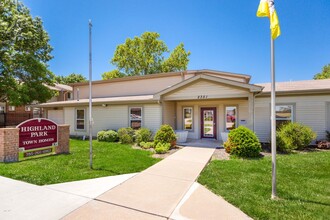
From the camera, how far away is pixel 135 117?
45.1ft

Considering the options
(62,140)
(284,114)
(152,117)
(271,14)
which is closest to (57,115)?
(62,140)

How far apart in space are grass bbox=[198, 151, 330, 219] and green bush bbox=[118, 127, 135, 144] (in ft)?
22.1

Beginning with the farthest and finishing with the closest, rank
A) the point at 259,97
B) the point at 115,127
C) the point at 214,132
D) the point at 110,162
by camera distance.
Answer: the point at 115,127 → the point at 214,132 → the point at 259,97 → the point at 110,162

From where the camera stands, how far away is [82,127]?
51.6 ft

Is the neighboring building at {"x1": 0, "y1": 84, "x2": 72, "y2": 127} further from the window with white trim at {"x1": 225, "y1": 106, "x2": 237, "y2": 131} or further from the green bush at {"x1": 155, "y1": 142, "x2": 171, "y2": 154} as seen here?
the window with white trim at {"x1": 225, "y1": 106, "x2": 237, "y2": 131}

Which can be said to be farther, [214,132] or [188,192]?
[214,132]

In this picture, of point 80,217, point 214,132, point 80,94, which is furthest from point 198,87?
point 80,94

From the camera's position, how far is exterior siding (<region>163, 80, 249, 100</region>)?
10.3m

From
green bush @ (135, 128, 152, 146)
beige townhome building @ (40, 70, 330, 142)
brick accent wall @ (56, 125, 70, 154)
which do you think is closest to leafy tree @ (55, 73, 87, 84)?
beige townhome building @ (40, 70, 330, 142)

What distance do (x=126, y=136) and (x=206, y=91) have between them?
609 cm

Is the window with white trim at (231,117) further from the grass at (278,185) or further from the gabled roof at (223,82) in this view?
the grass at (278,185)

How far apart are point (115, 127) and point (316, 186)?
1253cm

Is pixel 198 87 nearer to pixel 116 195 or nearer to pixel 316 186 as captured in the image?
pixel 316 186

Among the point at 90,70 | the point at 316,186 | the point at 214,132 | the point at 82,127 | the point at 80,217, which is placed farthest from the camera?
the point at 82,127
